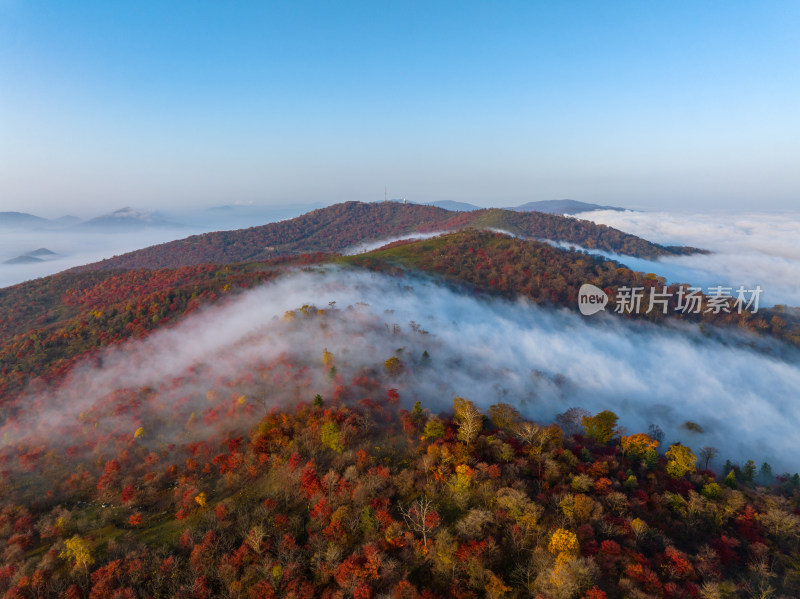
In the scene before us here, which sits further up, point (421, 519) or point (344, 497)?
point (421, 519)

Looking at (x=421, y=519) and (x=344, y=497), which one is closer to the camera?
(x=421, y=519)

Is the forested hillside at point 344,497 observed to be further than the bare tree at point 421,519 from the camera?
No

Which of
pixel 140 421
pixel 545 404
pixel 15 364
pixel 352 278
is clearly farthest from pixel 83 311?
pixel 545 404

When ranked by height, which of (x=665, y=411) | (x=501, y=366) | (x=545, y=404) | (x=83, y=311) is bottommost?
(x=665, y=411)

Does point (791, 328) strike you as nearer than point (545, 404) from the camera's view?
No

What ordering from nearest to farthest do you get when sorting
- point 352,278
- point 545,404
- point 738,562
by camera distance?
point 738,562 < point 545,404 < point 352,278

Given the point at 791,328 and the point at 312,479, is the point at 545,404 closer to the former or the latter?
the point at 312,479

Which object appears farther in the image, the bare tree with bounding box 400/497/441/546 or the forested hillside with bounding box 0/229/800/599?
the bare tree with bounding box 400/497/441/546

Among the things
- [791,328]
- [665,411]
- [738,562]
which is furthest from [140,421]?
[791,328]

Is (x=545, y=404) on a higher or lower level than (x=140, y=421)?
lower

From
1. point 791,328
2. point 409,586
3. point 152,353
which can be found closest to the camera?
point 409,586

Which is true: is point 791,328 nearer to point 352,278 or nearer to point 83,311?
point 352,278
